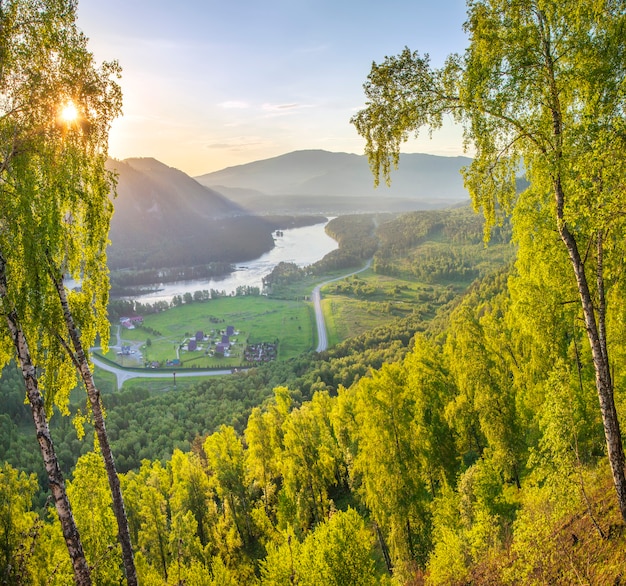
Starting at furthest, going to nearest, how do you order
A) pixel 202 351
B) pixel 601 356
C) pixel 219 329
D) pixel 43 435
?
pixel 219 329, pixel 202 351, pixel 601 356, pixel 43 435

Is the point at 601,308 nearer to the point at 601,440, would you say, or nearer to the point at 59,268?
the point at 601,440

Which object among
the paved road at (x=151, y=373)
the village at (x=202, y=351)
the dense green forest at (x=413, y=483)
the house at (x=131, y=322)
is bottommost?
the paved road at (x=151, y=373)

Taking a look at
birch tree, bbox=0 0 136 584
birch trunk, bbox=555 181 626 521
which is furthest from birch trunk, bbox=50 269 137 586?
birch trunk, bbox=555 181 626 521

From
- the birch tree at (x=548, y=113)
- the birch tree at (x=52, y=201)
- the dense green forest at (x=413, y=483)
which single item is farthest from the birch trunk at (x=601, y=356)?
the birch tree at (x=52, y=201)

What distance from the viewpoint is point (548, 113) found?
8.30 metres

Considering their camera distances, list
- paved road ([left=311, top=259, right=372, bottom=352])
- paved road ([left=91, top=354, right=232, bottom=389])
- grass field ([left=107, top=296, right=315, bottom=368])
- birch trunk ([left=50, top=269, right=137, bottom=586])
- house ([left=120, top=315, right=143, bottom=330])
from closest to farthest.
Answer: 1. birch trunk ([left=50, top=269, right=137, bottom=586])
2. paved road ([left=91, top=354, right=232, bottom=389])
3. paved road ([left=311, top=259, right=372, bottom=352])
4. grass field ([left=107, top=296, right=315, bottom=368])
5. house ([left=120, top=315, right=143, bottom=330])

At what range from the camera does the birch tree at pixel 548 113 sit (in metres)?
7.32

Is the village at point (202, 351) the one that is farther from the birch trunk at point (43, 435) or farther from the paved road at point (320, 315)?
the birch trunk at point (43, 435)

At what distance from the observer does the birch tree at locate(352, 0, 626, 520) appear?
7324 mm

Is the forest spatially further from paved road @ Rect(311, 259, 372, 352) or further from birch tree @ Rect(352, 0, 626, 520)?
paved road @ Rect(311, 259, 372, 352)

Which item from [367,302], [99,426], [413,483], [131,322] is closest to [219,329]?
[131,322]

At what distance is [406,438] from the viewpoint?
57.2 feet

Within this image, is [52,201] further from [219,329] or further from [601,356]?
[219,329]

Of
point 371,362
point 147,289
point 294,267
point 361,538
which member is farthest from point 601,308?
point 147,289
